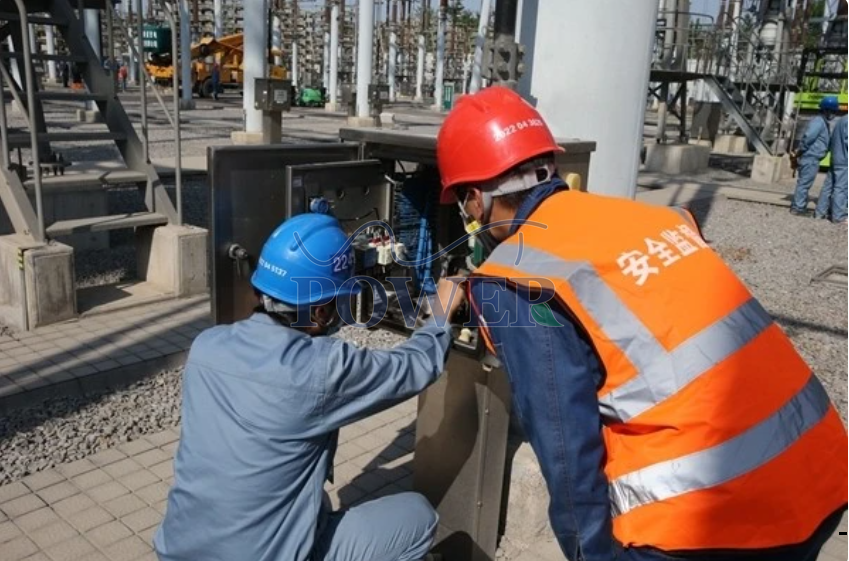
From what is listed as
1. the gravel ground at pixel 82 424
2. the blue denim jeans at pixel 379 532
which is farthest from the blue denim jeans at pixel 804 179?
the blue denim jeans at pixel 379 532

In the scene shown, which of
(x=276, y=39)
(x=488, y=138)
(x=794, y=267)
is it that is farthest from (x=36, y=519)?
(x=276, y=39)

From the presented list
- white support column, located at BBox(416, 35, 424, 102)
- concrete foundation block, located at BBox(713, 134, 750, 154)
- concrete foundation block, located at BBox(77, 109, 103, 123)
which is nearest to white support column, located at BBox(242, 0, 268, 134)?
concrete foundation block, located at BBox(77, 109, 103, 123)

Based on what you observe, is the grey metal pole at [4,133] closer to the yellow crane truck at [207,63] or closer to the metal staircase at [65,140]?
the metal staircase at [65,140]

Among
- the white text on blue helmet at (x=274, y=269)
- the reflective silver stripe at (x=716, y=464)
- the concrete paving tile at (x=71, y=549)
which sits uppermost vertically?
the white text on blue helmet at (x=274, y=269)

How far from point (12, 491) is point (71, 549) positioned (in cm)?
61

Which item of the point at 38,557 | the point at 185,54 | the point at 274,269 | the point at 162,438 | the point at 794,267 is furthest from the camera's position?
the point at 185,54

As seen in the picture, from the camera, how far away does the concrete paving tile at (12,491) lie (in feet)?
11.2

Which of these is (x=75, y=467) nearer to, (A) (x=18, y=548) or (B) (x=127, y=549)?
(A) (x=18, y=548)

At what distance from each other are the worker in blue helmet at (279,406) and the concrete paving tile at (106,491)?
142cm

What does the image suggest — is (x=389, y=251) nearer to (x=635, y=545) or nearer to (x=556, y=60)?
(x=556, y=60)

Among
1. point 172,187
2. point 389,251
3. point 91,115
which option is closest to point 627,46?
point 389,251

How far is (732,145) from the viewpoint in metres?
21.7

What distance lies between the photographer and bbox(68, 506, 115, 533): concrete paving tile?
3.24 m

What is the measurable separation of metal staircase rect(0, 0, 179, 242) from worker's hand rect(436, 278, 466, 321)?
4.00m
